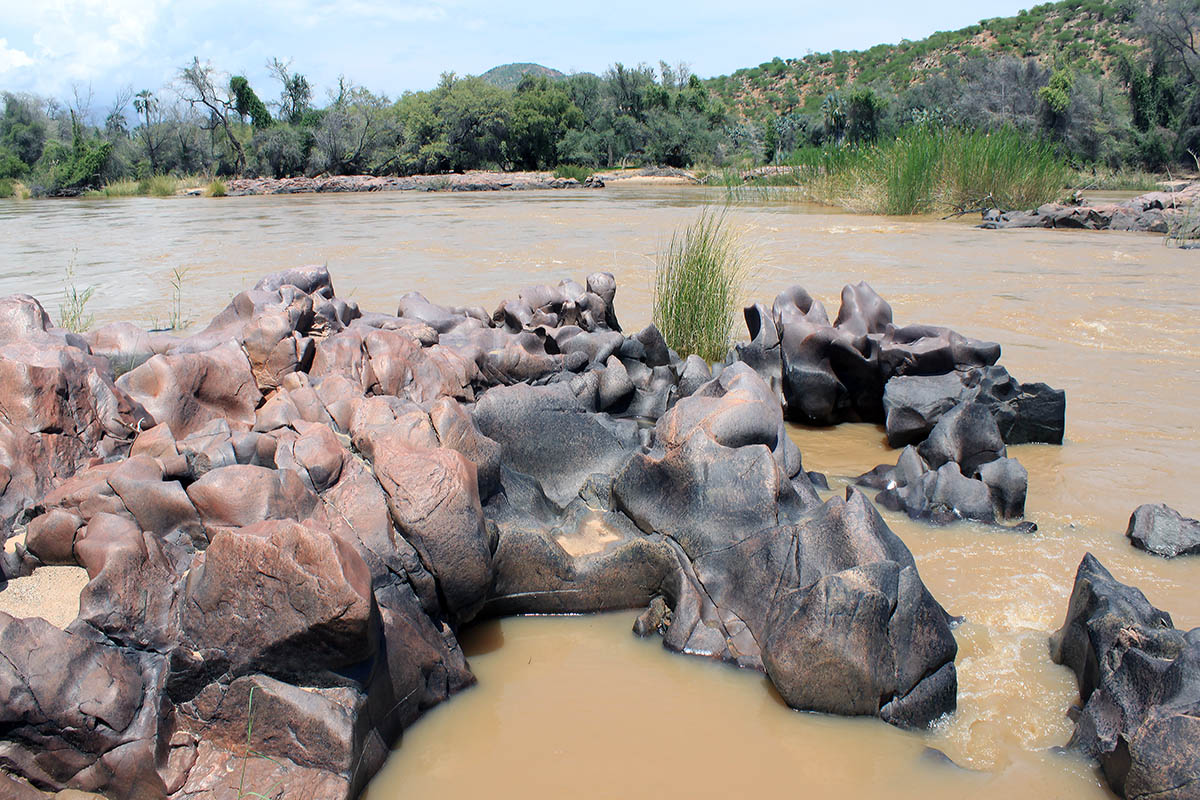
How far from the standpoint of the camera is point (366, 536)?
228 cm

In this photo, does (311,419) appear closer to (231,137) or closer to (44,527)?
(44,527)

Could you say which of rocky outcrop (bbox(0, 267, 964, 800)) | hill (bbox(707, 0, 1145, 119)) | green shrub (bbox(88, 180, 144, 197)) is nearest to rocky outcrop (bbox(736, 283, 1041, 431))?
rocky outcrop (bbox(0, 267, 964, 800))

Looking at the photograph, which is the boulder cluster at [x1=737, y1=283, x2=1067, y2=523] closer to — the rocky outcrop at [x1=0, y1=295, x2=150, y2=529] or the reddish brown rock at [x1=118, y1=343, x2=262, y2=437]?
the reddish brown rock at [x1=118, y1=343, x2=262, y2=437]

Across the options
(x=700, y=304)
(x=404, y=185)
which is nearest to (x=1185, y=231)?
(x=700, y=304)

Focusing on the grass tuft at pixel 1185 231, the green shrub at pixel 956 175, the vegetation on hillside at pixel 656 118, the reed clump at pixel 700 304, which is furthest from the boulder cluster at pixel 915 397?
the vegetation on hillside at pixel 656 118

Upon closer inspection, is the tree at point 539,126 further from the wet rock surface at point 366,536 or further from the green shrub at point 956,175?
the wet rock surface at point 366,536

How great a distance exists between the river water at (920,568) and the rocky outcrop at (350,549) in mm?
112

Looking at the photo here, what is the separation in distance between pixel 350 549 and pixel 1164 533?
259 centimetres

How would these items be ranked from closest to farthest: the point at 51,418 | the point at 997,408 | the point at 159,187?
the point at 51,418
the point at 997,408
the point at 159,187

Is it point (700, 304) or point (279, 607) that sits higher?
point (700, 304)

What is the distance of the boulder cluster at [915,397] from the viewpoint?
3.23 meters

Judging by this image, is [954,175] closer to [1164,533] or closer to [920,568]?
[1164,533]

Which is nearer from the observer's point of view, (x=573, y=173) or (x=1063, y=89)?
(x=1063, y=89)

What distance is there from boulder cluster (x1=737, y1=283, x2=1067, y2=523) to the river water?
14 centimetres
